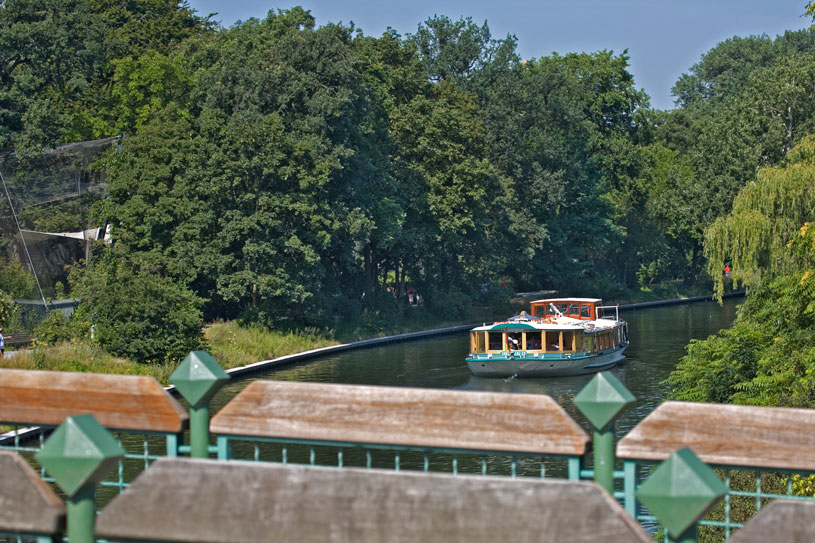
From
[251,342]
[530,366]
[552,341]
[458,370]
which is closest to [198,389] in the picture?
[530,366]

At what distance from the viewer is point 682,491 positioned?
2973mm

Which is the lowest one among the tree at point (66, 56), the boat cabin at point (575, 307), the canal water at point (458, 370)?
the canal water at point (458, 370)

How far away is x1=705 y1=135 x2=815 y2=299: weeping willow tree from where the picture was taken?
30609mm

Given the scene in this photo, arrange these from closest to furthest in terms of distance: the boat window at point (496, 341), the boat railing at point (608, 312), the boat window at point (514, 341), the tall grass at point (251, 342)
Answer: the tall grass at point (251, 342), the boat window at point (496, 341), the boat window at point (514, 341), the boat railing at point (608, 312)

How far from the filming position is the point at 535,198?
2670 inches

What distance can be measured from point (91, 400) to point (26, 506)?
1185 millimetres

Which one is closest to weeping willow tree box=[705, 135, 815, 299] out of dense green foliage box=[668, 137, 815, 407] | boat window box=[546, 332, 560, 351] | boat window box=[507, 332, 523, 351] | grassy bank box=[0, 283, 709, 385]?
dense green foliage box=[668, 137, 815, 407]

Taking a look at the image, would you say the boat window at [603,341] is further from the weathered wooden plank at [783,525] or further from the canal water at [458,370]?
the weathered wooden plank at [783,525]

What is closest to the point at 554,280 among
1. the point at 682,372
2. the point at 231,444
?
the point at 682,372

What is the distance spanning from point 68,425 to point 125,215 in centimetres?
4280

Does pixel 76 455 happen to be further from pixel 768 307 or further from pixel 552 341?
pixel 552 341

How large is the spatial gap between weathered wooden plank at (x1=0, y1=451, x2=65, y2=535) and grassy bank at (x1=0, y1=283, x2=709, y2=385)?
24.4 meters

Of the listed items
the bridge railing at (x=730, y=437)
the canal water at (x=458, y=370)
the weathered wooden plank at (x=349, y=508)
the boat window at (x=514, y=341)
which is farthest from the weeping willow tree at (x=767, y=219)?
the weathered wooden plank at (x=349, y=508)

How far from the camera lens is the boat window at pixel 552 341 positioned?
133 ft
